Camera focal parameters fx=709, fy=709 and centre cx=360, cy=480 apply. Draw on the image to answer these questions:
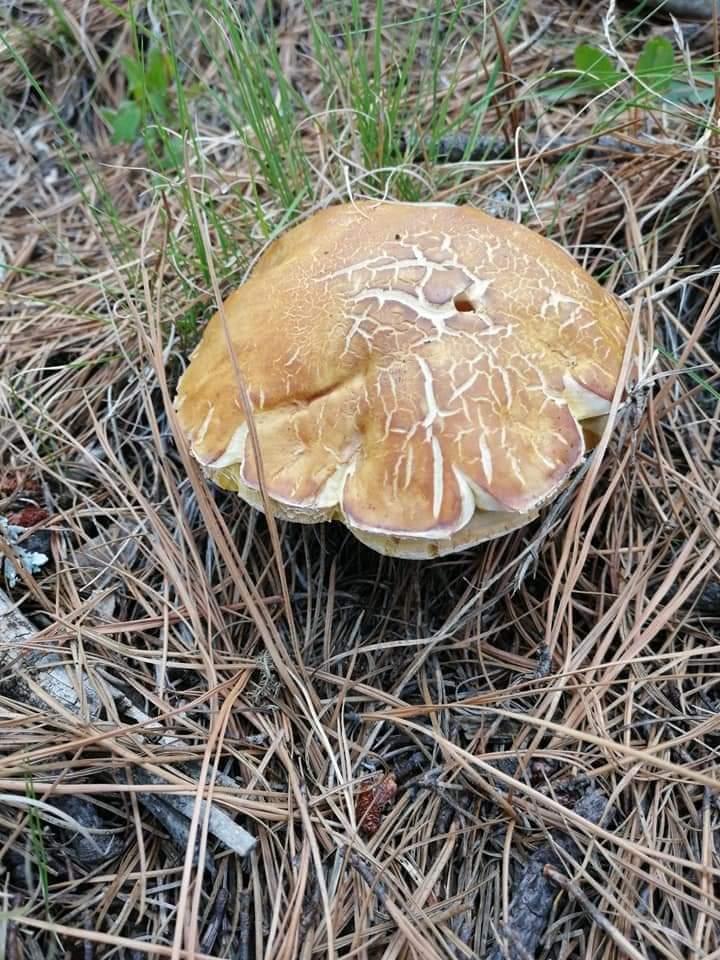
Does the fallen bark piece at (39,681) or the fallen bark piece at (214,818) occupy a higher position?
the fallen bark piece at (39,681)

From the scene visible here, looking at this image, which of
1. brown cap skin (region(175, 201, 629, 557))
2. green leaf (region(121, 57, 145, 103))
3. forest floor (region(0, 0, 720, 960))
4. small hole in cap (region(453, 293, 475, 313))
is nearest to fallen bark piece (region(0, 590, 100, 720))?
forest floor (region(0, 0, 720, 960))

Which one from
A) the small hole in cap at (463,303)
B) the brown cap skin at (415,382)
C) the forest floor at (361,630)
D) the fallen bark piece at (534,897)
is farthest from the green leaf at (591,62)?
the fallen bark piece at (534,897)

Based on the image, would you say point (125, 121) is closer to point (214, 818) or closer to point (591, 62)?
point (591, 62)

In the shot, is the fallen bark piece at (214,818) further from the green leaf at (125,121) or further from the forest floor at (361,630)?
the green leaf at (125,121)

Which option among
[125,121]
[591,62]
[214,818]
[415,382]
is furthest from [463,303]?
[125,121]

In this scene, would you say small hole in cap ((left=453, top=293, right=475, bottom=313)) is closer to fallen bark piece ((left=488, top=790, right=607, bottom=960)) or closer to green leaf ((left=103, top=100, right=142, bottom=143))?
fallen bark piece ((left=488, top=790, right=607, bottom=960))
